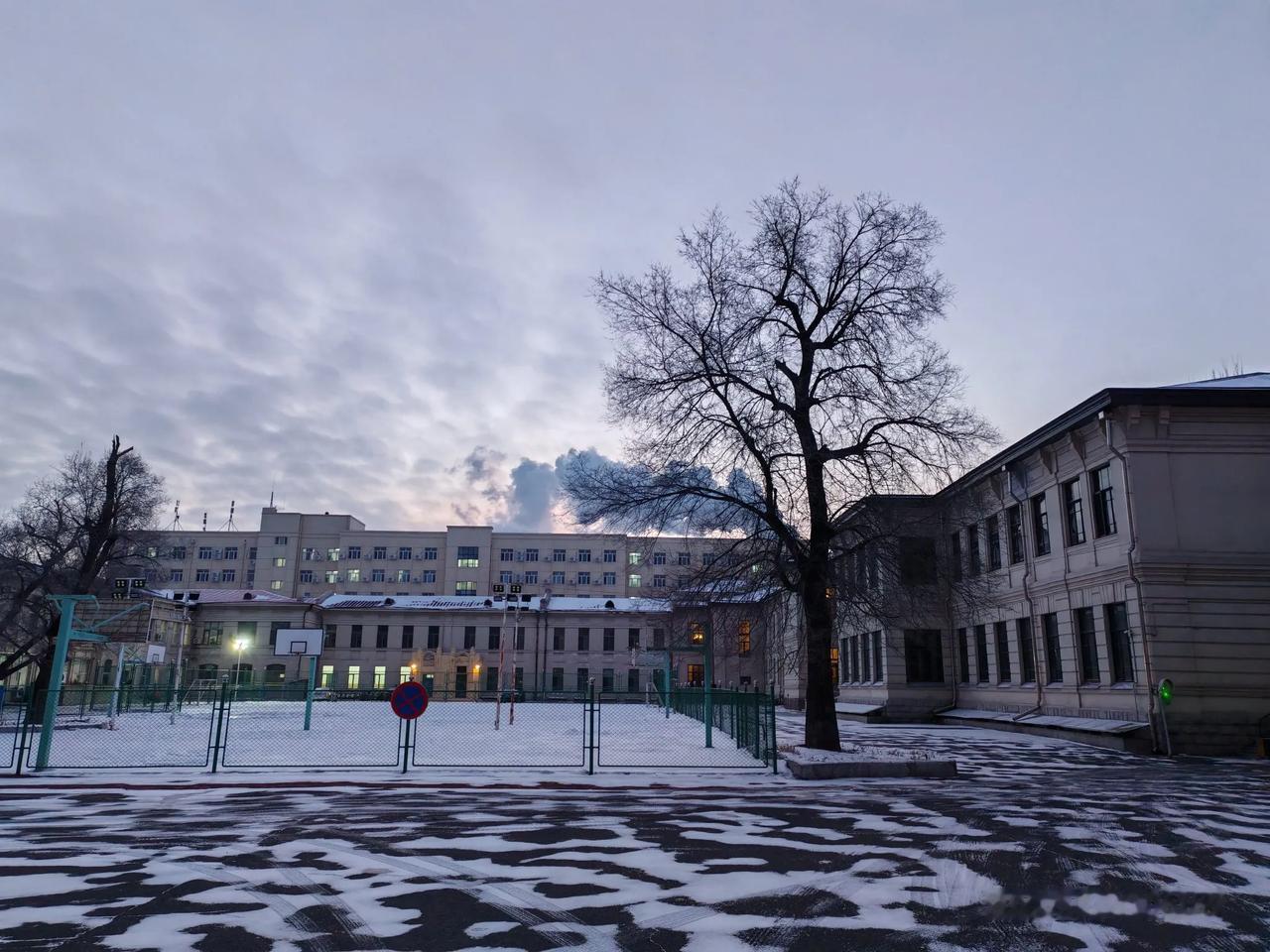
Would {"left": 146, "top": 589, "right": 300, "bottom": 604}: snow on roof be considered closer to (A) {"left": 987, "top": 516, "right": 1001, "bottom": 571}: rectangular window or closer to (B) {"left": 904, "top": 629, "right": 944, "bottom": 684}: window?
(B) {"left": 904, "top": 629, "right": 944, "bottom": 684}: window

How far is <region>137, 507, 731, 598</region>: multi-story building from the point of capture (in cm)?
9788

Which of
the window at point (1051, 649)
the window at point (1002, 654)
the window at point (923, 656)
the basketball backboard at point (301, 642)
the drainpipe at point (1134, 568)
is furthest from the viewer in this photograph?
the basketball backboard at point (301, 642)

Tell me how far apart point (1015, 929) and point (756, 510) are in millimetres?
12725

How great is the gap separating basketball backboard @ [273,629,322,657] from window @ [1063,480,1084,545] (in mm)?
36810

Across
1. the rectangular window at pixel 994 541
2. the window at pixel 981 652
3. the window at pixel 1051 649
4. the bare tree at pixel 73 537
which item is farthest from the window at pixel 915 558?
the bare tree at pixel 73 537

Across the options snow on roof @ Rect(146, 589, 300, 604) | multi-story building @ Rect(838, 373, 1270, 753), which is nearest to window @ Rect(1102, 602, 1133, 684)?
multi-story building @ Rect(838, 373, 1270, 753)

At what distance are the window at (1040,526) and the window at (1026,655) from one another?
2.95 metres

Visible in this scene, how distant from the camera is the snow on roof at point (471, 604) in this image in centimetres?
7656

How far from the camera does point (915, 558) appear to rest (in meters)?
20.4

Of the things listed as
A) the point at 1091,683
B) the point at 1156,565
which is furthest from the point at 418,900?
the point at 1091,683

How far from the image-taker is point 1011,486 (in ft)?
107

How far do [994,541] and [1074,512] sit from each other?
6.59 metres

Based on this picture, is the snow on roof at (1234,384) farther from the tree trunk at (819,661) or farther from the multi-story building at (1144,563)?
the tree trunk at (819,661)

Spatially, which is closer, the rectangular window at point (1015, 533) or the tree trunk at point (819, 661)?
the tree trunk at point (819, 661)
